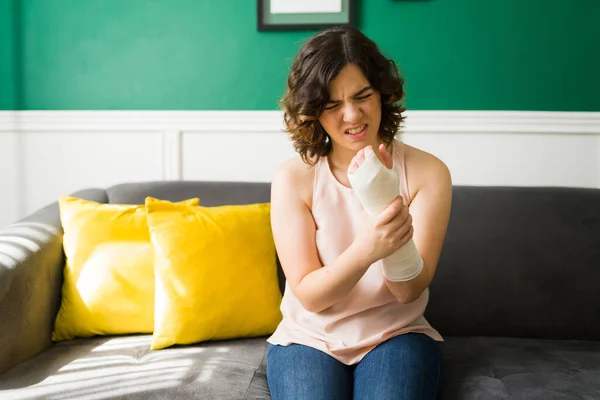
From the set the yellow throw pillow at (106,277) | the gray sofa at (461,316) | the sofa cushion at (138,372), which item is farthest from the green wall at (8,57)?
the sofa cushion at (138,372)

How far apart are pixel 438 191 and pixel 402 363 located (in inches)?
16.2

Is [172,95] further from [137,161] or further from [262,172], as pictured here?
[262,172]

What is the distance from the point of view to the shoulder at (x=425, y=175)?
1.52 m

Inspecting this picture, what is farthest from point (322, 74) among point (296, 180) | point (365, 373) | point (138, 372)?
point (138, 372)

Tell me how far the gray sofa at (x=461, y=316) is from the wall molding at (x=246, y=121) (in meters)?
0.34

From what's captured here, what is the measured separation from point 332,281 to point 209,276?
55 centimetres

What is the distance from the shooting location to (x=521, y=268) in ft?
6.41

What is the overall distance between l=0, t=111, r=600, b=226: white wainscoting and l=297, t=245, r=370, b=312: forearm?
3.53 feet

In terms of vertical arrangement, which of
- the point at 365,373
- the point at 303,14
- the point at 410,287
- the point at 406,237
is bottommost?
the point at 365,373

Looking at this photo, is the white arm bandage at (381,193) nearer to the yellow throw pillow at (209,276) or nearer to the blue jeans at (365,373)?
the blue jeans at (365,373)

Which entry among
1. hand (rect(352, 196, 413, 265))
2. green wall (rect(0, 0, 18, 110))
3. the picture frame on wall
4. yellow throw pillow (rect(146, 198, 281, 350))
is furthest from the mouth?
green wall (rect(0, 0, 18, 110))

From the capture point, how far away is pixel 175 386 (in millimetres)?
1482

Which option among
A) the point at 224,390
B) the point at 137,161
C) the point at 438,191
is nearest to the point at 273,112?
the point at 137,161

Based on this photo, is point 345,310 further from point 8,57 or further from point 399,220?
point 8,57
